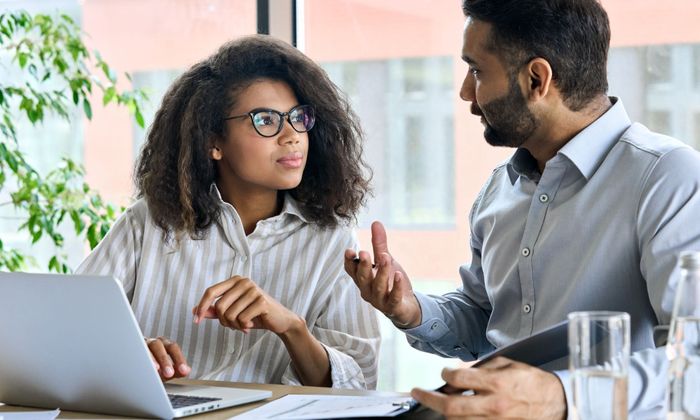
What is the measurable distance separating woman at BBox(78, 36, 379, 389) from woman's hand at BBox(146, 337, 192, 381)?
0.72 ft

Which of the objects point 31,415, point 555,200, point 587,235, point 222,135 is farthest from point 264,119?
point 31,415

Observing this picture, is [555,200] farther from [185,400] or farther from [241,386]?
[185,400]

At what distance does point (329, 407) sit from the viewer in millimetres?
1602

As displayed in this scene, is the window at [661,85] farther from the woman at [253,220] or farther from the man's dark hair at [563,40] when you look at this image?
the man's dark hair at [563,40]

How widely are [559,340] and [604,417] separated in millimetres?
291

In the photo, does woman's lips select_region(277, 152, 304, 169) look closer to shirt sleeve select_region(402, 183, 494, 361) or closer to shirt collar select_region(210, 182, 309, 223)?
shirt collar select_region(210, 182, 309, 223)

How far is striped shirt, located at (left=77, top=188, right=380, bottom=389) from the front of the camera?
2.29m

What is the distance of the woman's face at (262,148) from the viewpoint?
2428mm

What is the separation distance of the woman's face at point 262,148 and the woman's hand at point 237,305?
470mm

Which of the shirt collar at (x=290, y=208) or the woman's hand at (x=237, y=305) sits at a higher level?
the shirt collar at (x=290, y=208)

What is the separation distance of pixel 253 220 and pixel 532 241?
767mm

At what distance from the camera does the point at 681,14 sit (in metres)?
2.99

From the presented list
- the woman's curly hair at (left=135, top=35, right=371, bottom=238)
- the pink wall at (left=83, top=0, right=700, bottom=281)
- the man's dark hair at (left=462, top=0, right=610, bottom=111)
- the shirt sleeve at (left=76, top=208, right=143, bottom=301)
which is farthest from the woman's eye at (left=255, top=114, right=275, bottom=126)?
the pink wall at (left=83, top=0, right=700, bottom=281)

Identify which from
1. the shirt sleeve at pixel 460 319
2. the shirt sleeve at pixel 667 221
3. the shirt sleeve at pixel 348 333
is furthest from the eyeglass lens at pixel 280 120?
the shirt sleeve at pixel 667 221
